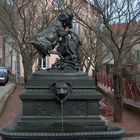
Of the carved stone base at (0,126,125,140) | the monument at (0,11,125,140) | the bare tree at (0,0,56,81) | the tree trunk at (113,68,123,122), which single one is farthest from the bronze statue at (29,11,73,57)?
the bare tree at (0,0,56,81)

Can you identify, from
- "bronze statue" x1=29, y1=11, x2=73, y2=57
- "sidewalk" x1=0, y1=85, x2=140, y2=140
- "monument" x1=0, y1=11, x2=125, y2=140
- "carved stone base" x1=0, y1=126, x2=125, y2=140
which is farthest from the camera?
"sidewalk" x1=0, y1=85, x2=140, y2=140

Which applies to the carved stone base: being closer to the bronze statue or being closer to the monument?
the monument

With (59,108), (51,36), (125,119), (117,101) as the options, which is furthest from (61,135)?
(125,119)

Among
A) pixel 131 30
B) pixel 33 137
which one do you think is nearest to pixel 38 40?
pixel 33 137

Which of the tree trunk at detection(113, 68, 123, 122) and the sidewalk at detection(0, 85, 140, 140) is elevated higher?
the tree trunk at detection(113, 68, 123, 122)

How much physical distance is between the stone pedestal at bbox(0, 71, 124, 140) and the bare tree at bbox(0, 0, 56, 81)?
62.2 feet

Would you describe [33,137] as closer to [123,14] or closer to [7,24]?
[123,14]

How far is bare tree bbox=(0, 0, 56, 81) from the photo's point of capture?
3003 cm

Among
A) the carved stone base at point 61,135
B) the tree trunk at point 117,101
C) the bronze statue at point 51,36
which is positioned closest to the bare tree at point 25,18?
the tree trunk at point 117,101

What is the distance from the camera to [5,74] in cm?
4491

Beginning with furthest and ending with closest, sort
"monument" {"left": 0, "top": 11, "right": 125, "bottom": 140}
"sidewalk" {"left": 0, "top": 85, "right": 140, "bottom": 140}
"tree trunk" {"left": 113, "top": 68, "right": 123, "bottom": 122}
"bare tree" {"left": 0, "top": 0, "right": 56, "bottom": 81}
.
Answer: "bare tree" {"left": 0, "top": 0, "right": 56, "bottom": 81}
"tree trunk" {"left": 113, "top": 68, "right": 123, "bottom": 122}
"sidewalk" {"left": 0, "top": 85, "right": 140, "bottom": 140}
"monument" {"left": 0, "top": 11, "right": 125, "bottom": 140}

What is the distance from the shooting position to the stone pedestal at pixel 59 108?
→ 9953 millimetres

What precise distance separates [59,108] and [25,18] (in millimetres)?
21850

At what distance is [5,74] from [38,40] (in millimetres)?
34859
